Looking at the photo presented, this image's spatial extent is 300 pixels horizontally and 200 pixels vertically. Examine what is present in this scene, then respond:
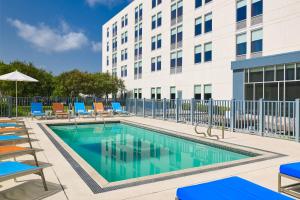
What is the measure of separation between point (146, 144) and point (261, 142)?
4303mm

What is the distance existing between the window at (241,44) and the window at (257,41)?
742 mm

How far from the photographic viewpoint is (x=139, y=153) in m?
9.05

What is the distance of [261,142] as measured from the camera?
9484 millimetres

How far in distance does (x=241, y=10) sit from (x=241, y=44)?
3.06 meters

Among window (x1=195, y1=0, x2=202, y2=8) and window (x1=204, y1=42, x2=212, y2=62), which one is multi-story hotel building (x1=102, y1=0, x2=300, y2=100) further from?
window (x1=204, y1=42, x2=212, y2=62)

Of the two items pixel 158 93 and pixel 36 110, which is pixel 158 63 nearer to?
pixel 158 93

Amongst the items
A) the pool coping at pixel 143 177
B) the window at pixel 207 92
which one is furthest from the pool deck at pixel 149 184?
the window at pixel 207 92

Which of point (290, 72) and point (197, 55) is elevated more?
point (197, 55)

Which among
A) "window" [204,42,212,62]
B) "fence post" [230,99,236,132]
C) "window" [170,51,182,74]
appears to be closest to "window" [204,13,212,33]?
"window" [204,42,212,62]

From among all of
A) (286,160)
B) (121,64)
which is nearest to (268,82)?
(286,160)

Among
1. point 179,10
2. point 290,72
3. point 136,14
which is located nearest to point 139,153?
point 290,72

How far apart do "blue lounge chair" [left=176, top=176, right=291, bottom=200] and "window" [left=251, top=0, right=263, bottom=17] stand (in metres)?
22.1

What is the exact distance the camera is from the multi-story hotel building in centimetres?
1989

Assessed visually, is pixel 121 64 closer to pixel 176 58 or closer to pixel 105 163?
pixel 176 58
